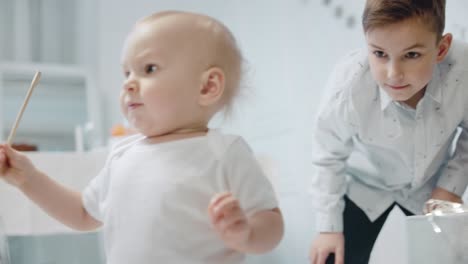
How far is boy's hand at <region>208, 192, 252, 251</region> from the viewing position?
566mm

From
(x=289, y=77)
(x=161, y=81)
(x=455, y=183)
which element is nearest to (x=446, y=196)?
(x=455, y=183)

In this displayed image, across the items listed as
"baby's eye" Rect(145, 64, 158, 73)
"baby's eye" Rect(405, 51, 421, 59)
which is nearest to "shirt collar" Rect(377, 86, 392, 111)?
"baby's eye" Rect(405, 51, 421, 59)

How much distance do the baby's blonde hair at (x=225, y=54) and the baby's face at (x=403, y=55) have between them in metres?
0.26

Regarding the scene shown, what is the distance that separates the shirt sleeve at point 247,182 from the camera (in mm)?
666

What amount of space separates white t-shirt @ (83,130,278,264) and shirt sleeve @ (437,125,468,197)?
45 centimetres

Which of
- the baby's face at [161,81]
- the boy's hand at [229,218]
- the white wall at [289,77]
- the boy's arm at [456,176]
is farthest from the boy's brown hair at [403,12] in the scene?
the white wall at [289,77]

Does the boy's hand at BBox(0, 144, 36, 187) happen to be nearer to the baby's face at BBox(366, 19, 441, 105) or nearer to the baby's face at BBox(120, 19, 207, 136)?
the baby's face at BBox(120, 19, 207, 136)

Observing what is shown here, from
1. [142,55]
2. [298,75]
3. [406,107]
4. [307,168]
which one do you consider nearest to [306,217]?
[307,168]

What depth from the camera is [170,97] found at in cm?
71

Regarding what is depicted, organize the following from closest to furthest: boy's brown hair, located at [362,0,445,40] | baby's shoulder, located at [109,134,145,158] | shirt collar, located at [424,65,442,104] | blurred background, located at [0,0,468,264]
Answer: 1. baby's shoulder, located at [109,134,145,158]
2. boy's brown hair, located at [362,0,445,40]
3. shirt collar, located at [424,65,442,104]
4. blurred background, located at [0,0,468,264]

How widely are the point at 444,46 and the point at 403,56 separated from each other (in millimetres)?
96

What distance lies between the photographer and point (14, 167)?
761 millimetres

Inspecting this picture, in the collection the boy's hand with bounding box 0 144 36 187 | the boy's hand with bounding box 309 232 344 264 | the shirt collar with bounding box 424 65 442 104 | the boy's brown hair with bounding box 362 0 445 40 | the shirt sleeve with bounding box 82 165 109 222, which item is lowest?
the boy's hand with bounding box 309 232 344 264

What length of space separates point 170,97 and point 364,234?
1.77 ft
